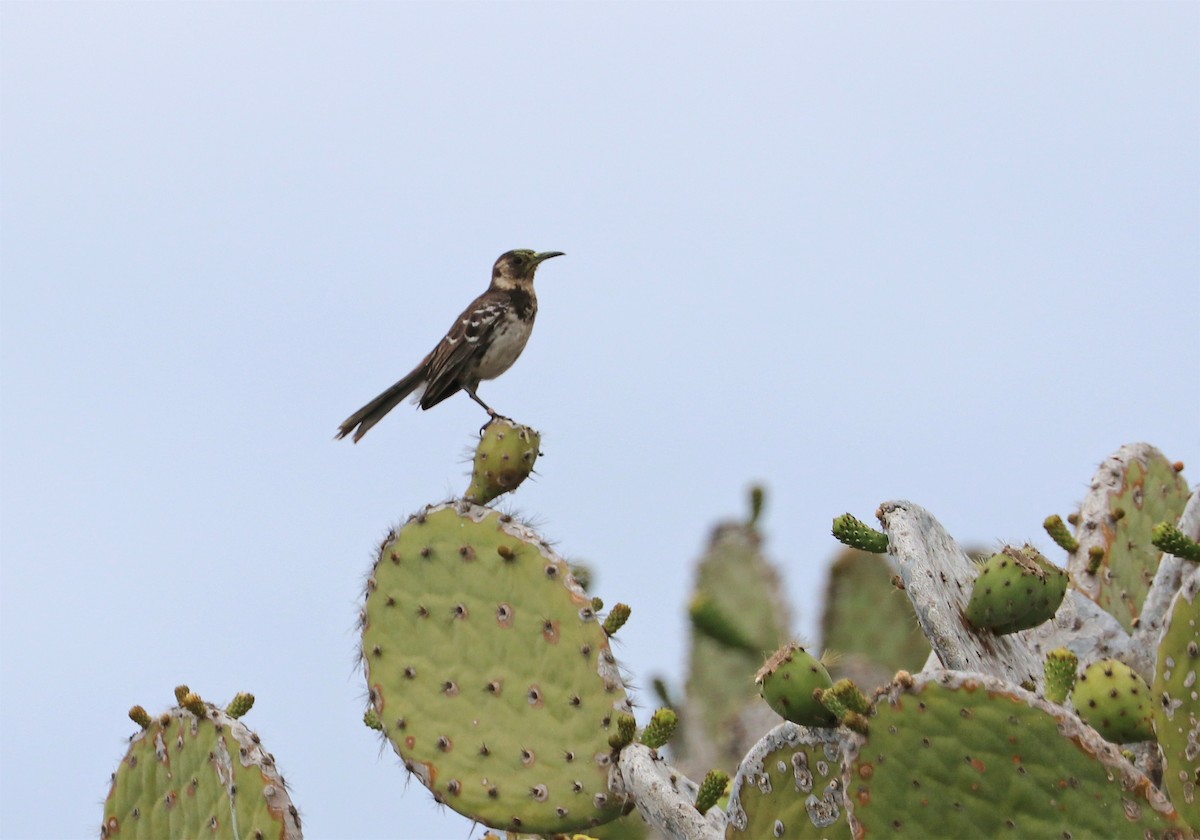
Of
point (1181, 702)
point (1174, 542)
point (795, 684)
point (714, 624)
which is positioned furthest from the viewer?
point (714, 624)

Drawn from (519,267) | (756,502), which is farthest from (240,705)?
(756,502)

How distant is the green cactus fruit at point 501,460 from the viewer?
4.49 meters

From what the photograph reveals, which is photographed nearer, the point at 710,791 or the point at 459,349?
the point at 710,791

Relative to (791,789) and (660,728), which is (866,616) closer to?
(660,728)

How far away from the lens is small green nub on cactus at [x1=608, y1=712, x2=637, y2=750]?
3.80 m

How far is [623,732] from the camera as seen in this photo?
3.80 m

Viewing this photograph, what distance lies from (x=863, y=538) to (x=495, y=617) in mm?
947

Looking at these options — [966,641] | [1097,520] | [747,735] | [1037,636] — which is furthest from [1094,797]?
[747,735]

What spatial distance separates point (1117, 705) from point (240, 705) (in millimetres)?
2103

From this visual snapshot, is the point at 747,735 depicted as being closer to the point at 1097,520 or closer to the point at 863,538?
the point at 1097,520

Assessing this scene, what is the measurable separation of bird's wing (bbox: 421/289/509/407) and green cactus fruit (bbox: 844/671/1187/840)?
440 cm

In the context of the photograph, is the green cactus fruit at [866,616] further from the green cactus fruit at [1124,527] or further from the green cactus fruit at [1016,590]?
the green cactus fruit at [1016,590]

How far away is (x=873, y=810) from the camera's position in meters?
2.99

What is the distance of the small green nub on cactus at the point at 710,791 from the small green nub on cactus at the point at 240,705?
121 cm
